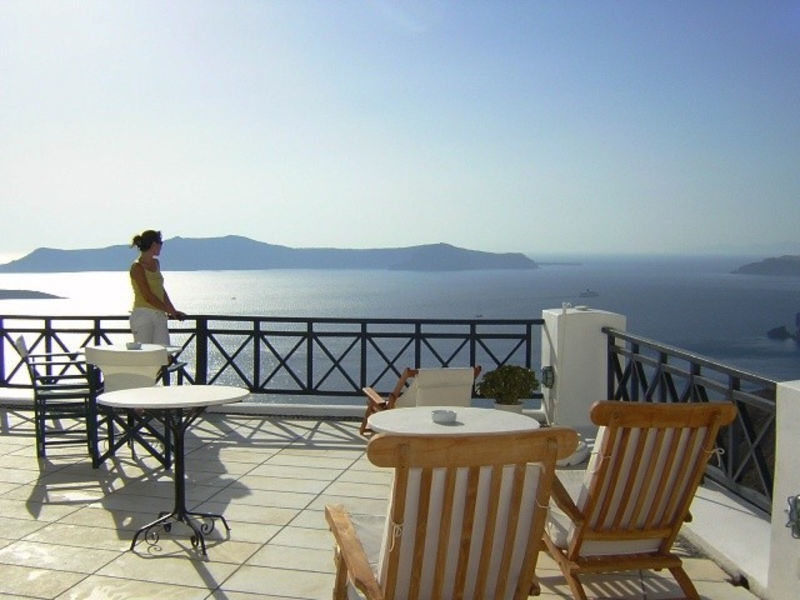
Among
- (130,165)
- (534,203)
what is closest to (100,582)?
(130,165)

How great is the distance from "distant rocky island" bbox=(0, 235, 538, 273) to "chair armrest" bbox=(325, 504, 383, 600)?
27.3 metres

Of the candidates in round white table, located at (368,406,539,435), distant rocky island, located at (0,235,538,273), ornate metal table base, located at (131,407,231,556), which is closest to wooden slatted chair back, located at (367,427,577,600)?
round white table, located at (368,406,539,435)

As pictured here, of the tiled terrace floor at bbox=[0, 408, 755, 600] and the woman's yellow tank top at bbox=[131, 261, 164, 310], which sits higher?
the woman's yellow tank top at bbox=[131, 261, 164, 310]

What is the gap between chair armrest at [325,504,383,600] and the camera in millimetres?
2225

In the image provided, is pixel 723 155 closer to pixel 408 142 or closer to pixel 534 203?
pixel 534 203

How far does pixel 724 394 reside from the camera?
4.09 meters

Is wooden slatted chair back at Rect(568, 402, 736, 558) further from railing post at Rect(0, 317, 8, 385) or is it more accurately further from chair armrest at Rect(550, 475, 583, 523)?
railing post at Rect(0, 317, 8, 385)

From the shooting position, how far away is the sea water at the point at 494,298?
5606cm

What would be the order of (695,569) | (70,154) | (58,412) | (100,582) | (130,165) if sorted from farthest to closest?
1. (130,165)
2. (70,154)
3. (58,412)
4. (695,569)
5. (100,582)

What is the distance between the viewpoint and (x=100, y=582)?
3.22 m

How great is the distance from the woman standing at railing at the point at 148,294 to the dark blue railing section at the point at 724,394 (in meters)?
3.74

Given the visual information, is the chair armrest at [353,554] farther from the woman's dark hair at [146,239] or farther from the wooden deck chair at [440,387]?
the woman's dark hair at [146,239]

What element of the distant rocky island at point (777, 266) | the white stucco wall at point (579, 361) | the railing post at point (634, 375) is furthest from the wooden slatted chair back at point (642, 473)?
the distant rocky island at point (777, 266)

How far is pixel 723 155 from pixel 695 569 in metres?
41.5
